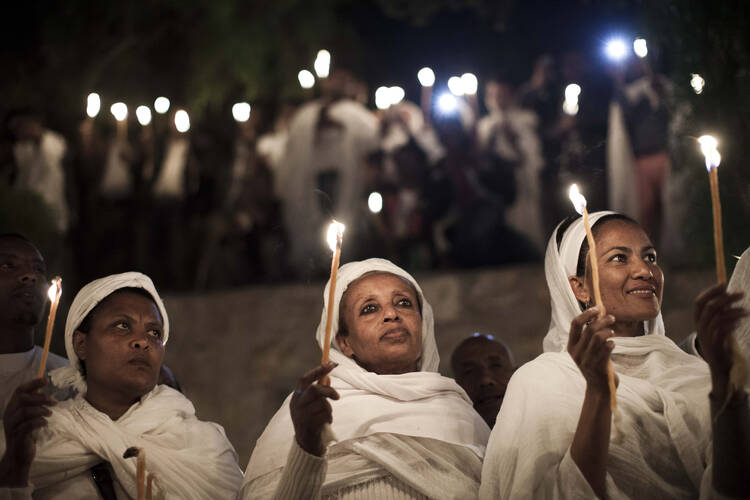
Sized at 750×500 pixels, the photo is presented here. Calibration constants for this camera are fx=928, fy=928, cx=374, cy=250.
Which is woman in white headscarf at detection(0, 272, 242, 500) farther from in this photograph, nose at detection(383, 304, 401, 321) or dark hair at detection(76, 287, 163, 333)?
nose at detection(383, 304, 401, 321)

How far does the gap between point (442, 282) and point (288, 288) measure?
5.25ft

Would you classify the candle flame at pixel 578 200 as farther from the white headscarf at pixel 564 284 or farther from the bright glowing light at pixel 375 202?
the bright glowing light at pixel 375 202

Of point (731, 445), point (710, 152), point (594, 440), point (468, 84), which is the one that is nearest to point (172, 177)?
point (468, 84)

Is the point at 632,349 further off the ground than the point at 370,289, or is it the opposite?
the point at 370,289

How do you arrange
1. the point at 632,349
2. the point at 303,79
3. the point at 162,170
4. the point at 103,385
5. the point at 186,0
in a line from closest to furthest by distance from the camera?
1. the point at 632,349
2. the point at 103,385
3. the point at 162,170
4. the point at 303,79
5. the point at 186,0

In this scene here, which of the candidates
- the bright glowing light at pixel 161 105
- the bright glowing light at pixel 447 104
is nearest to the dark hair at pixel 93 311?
the bright glowing light at pixel 447 104

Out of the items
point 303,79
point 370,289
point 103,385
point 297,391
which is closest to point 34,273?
point 103,385

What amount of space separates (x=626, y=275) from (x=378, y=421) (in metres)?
1.17

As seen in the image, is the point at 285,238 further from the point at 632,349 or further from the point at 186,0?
the point at 632,349

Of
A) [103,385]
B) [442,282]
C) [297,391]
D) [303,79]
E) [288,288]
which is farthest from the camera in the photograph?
[303,79]

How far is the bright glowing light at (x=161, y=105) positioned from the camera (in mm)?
11266

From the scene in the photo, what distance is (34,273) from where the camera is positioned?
4.73 meters

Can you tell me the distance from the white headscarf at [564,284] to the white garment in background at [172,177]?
21.9 feet

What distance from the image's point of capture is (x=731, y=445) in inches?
117
